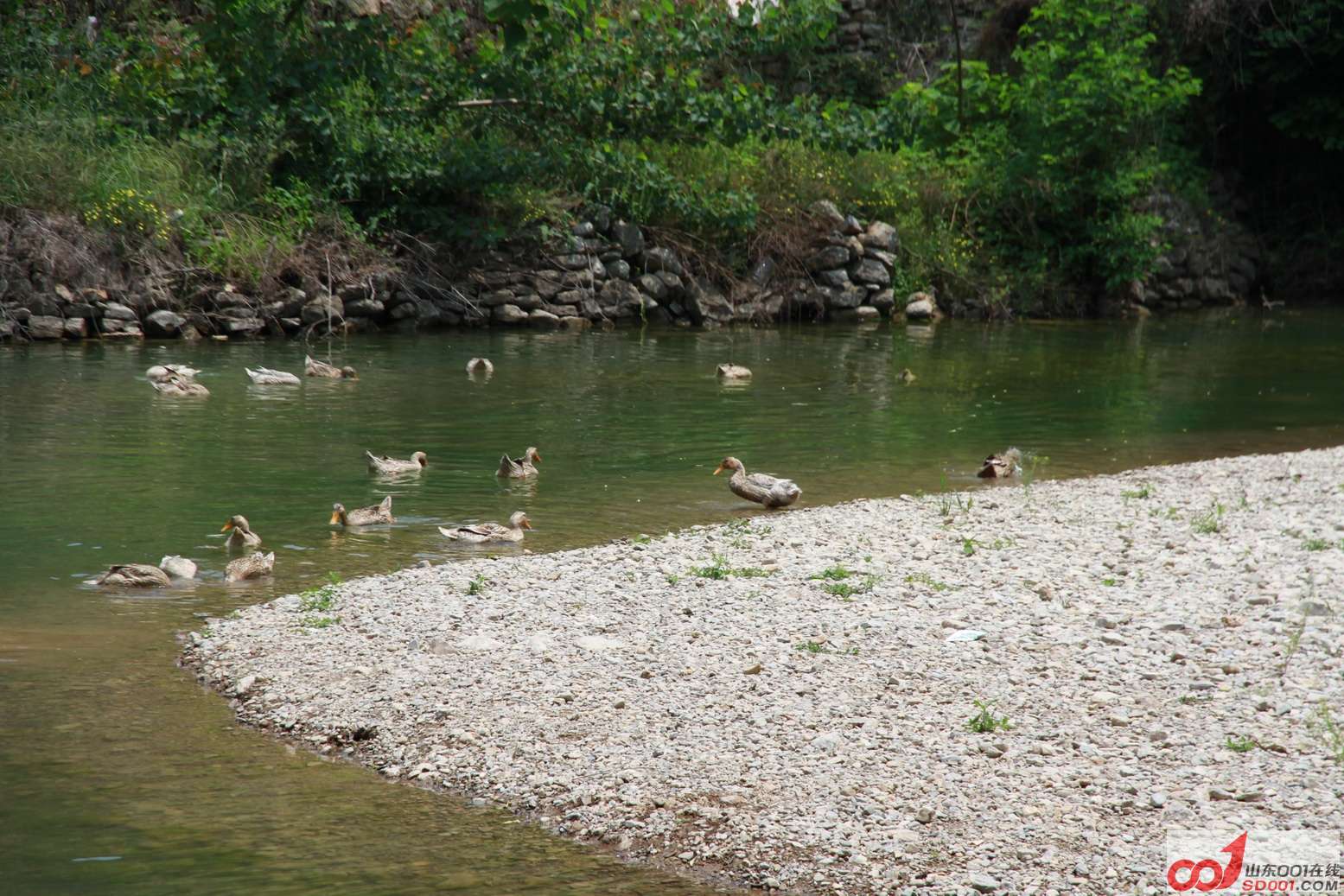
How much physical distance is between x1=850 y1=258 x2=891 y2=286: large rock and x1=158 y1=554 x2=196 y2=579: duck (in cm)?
2131

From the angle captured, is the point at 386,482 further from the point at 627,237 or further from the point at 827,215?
the point at 827,215

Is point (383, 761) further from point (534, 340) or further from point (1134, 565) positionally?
point (534, 340)

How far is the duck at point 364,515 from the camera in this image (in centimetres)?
1028

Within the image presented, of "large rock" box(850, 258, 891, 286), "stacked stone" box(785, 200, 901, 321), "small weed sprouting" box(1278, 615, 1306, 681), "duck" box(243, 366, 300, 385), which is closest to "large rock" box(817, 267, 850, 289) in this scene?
"stacked stone" box(785, 200, 901, 321)

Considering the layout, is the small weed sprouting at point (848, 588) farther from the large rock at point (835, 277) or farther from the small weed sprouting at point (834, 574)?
the large rock at point (835, 277)

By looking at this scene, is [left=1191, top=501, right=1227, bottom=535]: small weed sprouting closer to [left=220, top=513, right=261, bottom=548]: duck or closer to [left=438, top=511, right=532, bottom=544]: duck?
[left=438, top=511, right=532, bottom=544]: duck

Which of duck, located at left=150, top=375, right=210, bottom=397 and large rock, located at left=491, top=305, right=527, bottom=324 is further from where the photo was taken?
large rock, located at left=491, top=305, right=527, bottom=324

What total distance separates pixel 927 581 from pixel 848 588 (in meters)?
0.52

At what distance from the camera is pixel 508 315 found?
2547 centimetres

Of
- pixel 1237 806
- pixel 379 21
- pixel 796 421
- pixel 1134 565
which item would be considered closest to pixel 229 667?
pixel 1237 806

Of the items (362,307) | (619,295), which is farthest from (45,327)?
(619,295)

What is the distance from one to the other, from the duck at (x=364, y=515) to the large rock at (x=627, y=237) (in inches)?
659

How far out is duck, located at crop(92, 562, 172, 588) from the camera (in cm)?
835

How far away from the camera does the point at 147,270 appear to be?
2169 cm
